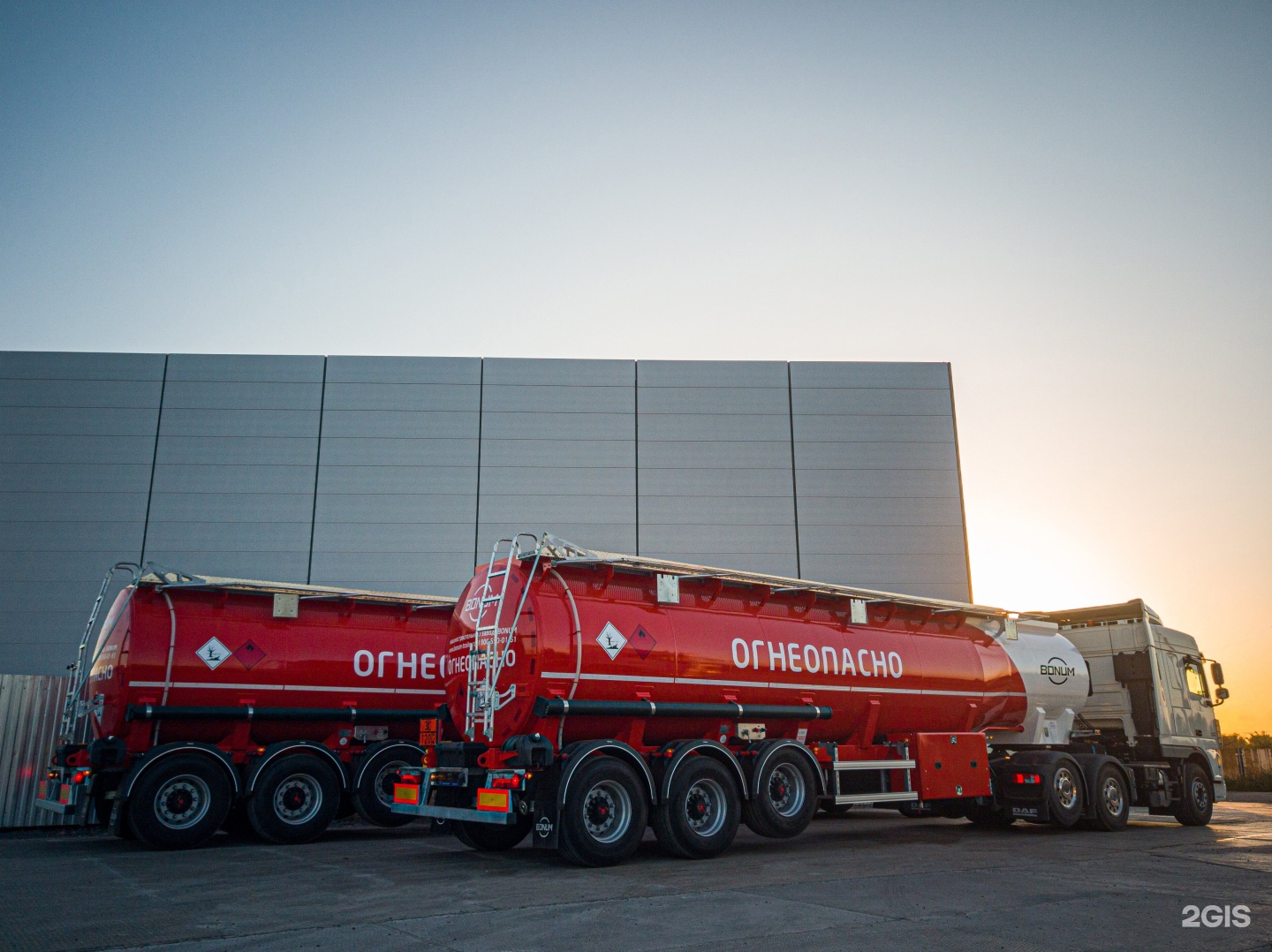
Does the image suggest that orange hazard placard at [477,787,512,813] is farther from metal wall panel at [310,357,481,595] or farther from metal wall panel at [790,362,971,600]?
metal wall panel at [790,362,971,600]

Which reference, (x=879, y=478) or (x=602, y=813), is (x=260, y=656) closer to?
(x=602, y=813)

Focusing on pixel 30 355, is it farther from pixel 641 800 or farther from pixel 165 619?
pixel 641 800

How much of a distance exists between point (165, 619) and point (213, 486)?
44.0ft

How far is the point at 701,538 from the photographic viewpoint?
27.0 m

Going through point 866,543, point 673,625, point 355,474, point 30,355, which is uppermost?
point 30,355

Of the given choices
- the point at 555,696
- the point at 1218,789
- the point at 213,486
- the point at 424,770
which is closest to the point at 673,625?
the point at 555,696

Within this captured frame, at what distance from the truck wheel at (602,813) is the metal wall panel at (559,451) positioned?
1528 cm

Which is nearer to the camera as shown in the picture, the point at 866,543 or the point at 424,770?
the point at 424,770

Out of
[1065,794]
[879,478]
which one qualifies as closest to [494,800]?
[1065,794]

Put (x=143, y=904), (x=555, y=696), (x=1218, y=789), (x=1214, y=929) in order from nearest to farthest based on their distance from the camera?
1. (x=1214, y=929)
2. (x=143, y=904)
3. (x=555, y=696)
4. (x=1218, y=789)

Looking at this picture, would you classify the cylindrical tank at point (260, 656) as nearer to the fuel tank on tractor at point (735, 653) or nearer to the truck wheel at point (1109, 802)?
the fuel tank on tractor at point (735, 653)

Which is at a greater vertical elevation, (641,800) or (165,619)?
(165,619)

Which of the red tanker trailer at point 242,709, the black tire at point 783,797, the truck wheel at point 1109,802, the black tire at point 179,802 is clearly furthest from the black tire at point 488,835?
the truck wheel at point 1109,802

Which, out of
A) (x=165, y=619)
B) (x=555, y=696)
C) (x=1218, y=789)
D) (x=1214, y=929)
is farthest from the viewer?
(x=1218, y=789)
